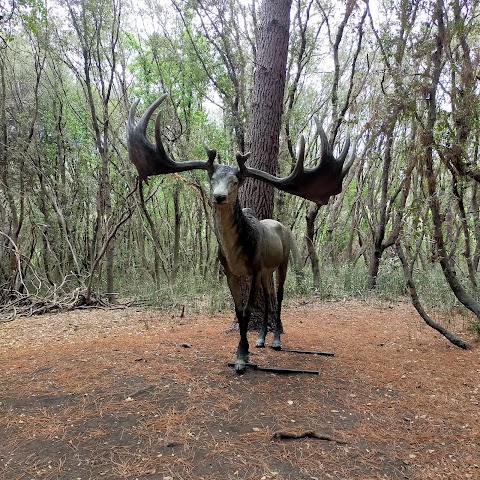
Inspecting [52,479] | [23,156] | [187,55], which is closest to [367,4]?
[187,55]

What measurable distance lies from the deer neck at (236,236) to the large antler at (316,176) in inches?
15.9

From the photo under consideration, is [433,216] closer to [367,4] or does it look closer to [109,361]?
[109,361]

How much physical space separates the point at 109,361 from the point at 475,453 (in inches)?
144

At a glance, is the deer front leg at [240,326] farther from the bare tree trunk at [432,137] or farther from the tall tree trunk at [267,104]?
the bare tree trunk at [432,137]

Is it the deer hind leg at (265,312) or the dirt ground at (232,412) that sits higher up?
the deer hind leg at (265,312)

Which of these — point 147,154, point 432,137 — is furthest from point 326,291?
point 147,154

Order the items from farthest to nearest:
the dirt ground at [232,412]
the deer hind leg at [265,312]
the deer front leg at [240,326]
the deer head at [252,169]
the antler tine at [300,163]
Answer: the deer hind leg at [265,312], the deer front leg at [240,326], the deer head at [252,169], the antler tine at [300,163], the dirt ground at [232,412]

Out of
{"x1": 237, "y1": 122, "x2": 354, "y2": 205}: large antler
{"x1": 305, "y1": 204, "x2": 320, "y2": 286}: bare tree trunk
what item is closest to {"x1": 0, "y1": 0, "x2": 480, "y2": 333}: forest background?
{"x1": 305, "y1": 204, "x2": 320, "y2": 286}: bare tree trunk

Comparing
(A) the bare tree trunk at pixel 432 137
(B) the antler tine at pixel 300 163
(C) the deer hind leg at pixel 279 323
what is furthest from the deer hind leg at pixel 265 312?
(A) the bare tree trunk at pixel 432 137

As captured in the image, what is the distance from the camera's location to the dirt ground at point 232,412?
267 cm

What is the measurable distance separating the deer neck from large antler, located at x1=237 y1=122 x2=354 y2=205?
41 centimetres

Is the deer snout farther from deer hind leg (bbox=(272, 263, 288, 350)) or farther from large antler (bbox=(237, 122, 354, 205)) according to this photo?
deer hind leg (bbox=(272, 263, 288, 350))

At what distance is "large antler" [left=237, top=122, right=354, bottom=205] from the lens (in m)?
4.01

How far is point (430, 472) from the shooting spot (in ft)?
8.62
